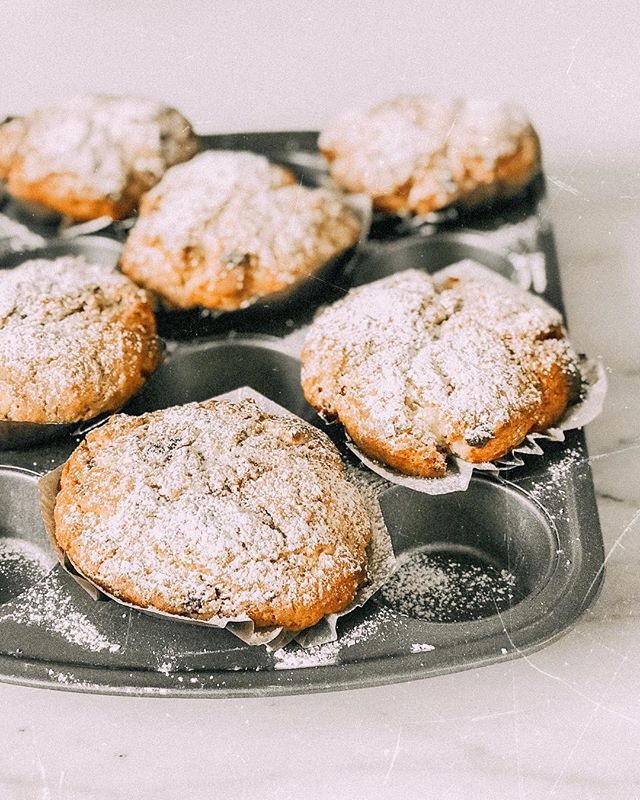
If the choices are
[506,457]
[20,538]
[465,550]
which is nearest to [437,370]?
[506,457]

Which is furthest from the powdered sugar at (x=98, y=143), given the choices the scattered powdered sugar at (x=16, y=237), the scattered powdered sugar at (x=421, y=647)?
the scattered powdered sugar at (x=421, y=647)

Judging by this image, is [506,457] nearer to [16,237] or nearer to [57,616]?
[57,616]

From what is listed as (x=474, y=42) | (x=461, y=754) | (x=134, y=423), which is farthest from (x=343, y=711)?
(x=474, y=42)

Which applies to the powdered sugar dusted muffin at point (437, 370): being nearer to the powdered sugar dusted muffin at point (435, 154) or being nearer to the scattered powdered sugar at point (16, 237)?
the powdered sugar dusted muffin at point (435, 154)

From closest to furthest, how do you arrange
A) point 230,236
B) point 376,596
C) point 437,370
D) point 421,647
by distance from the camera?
point 421,647 < point 376,596 < point 437,370 < point 230,236

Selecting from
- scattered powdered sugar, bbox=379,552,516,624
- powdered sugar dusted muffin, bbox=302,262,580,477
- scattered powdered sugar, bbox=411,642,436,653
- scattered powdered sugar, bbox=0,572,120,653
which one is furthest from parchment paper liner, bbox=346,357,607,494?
scattered powdered sugar, bbox=0,572,120,653
